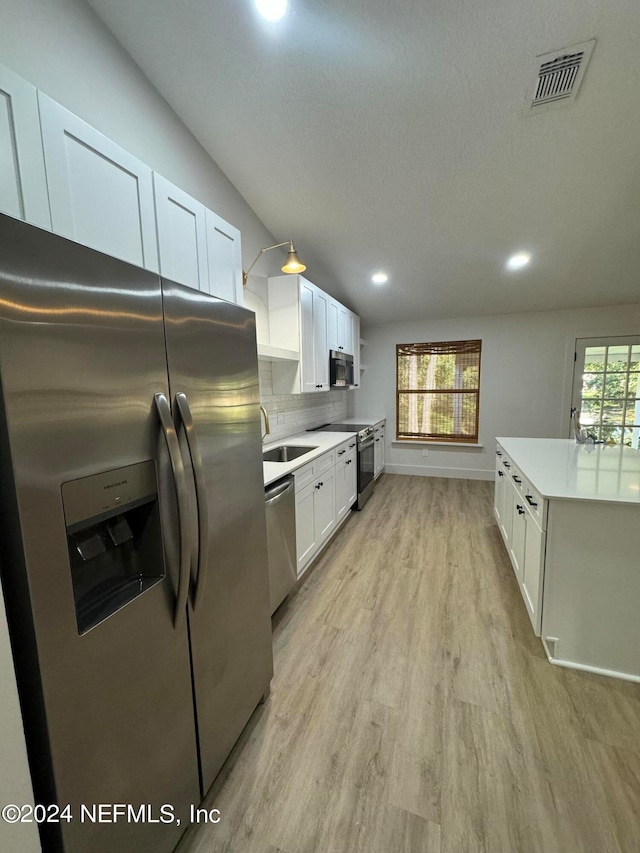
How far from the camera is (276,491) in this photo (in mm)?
1957

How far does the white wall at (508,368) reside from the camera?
178 inches

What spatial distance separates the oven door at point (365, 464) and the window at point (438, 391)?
1310 millimetres

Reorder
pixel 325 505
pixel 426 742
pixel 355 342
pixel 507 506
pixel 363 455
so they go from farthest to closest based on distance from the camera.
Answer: pixel 355 342, pixel 363 455, pixel 325 505, pixel 507 506, pixel 426 742

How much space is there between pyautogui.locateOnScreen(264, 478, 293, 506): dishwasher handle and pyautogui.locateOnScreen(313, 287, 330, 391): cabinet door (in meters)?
1.66

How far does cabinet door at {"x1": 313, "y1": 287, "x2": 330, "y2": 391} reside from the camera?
3453 mm

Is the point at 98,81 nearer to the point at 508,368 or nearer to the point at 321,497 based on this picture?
the point at 321,497

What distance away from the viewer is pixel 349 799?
121cm

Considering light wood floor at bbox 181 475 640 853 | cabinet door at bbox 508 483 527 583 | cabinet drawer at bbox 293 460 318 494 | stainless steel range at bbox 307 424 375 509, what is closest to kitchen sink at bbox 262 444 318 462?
cabinet drawer at bbox 293 460 318 494

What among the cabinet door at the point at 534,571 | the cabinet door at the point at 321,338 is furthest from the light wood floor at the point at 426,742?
the cabinet door at the point at 321,338

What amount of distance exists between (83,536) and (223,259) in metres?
1.68

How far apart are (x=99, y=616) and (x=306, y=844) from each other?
3.45ft

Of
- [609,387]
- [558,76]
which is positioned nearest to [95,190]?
[558,76]

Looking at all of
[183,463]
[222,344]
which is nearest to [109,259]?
[222,344]

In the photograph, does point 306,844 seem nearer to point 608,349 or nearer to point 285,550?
point 285,550
